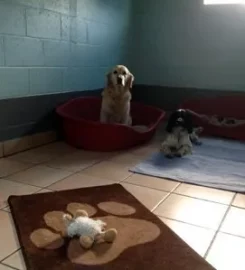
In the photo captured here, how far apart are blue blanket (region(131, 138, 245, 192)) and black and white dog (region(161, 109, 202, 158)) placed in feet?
0.17

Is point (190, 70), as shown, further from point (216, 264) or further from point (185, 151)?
point (216, 264)

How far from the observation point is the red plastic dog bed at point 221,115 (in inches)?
105

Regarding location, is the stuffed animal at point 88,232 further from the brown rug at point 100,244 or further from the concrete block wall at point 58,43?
the concrete block wall at point 58,43

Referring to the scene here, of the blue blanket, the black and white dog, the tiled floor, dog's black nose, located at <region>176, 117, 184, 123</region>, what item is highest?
dog's black nose, located at <region>176, 117, 184, 123</region>

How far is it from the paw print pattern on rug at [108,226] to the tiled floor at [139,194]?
9 centimetres

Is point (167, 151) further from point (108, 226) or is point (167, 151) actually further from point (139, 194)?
point (108, 226)

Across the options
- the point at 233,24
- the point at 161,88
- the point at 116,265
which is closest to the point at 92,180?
the point at 116,265

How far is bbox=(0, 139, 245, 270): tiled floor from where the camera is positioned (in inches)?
42.5

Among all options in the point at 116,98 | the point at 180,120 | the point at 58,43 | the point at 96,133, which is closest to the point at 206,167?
the point at 180,120

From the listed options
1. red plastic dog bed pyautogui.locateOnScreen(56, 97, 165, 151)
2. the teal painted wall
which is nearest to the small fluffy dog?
red plastic dog bed pyautogui.locateOnScreen(56, 97, 165, 151)

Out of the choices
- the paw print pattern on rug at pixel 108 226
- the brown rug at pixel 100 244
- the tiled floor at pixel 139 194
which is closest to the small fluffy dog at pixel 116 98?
the tiled floor at pixel 139 194

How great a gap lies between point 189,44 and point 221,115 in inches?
30.9

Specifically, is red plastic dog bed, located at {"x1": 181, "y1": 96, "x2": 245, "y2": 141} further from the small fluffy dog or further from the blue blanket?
the small fluffy dog

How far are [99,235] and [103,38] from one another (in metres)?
2.15
